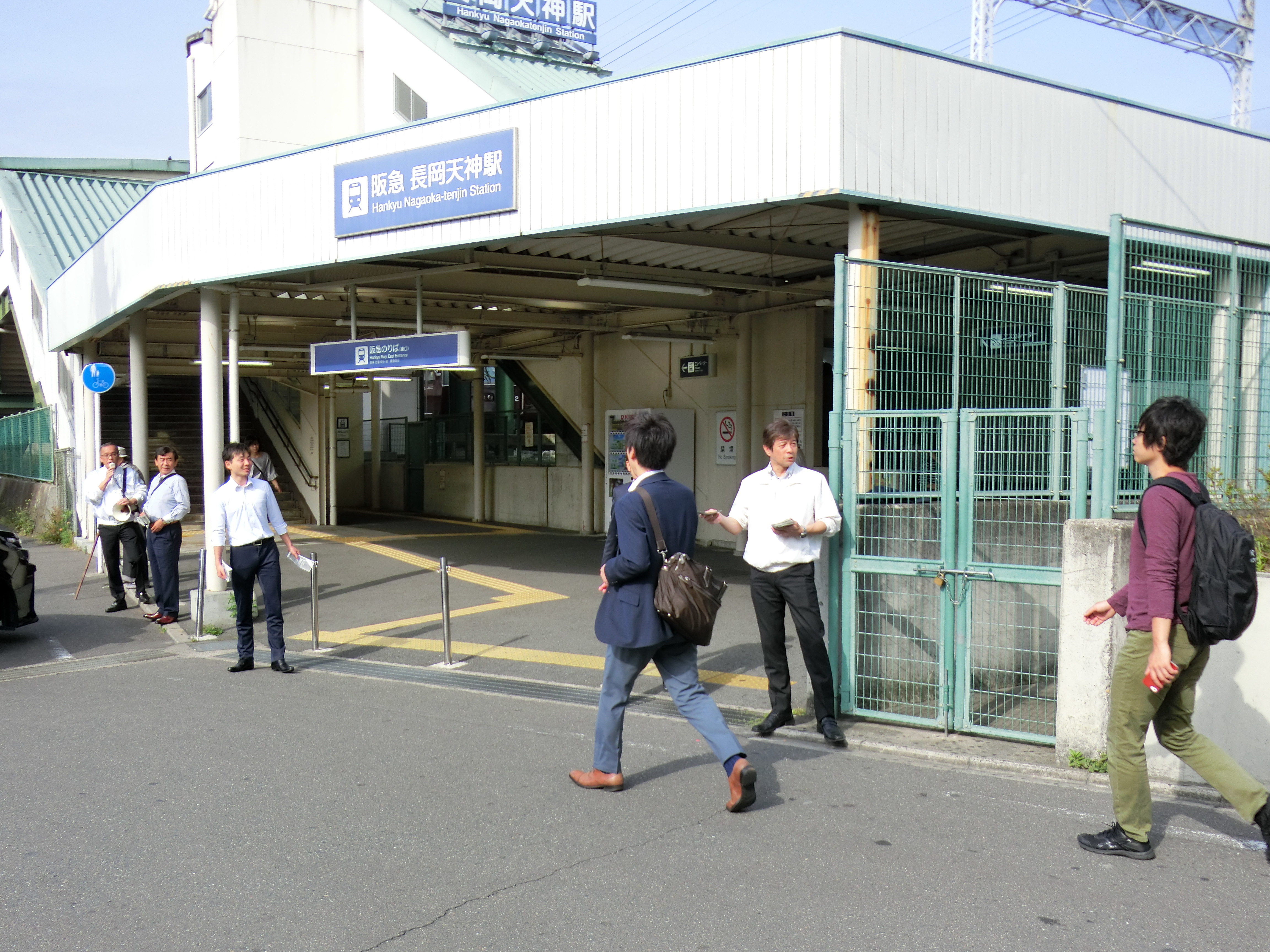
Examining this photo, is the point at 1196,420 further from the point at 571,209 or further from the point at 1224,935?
the point at 571,209

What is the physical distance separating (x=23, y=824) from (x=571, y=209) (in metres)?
6.05

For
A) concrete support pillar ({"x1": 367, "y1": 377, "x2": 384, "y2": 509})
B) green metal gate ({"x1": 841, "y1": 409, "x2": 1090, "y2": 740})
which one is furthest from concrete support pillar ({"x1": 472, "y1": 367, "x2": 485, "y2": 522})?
green metal gate ({"x1": 841, "y1": 409, "x2": 1090, "y2": 740})

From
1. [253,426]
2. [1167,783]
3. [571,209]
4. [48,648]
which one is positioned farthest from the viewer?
[253,426]

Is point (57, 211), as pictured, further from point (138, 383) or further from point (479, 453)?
point (138, 383)

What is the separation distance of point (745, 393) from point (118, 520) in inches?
341

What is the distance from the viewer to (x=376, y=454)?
27422 mm

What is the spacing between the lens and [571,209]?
29.3 ft

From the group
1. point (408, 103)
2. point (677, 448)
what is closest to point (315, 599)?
point (677, 448)

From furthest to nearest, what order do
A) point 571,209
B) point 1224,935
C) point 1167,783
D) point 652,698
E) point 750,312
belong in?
point 750,312 < point 571,209 < point 652,698 < point 1167,783 < point 1224,935

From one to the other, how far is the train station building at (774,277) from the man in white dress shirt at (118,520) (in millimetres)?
993

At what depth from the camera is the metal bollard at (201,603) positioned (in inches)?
398

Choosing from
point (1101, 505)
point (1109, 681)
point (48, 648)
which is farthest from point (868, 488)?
point (48, 648)

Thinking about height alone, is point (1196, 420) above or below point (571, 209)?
below

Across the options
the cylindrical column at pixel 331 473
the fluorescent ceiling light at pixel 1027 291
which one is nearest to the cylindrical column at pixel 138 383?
the cylindrical column at pixel 331 473
